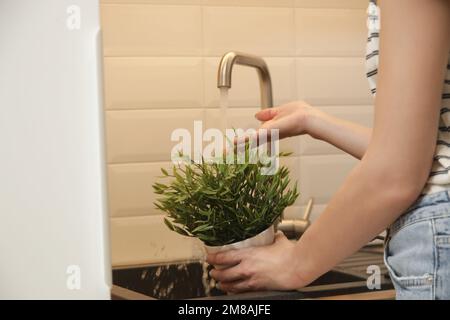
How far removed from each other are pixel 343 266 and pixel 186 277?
11.5 inches

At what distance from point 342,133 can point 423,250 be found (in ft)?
1.03

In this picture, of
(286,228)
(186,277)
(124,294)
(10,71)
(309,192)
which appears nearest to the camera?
(10,71)

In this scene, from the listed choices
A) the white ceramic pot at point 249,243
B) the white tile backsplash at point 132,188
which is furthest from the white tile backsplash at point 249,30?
the white ceramic pot at point 249,243

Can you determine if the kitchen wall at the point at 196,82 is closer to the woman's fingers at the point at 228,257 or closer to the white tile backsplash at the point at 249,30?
the white tile backsplash at the point at 249,30

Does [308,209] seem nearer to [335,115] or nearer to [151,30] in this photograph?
[335,115]

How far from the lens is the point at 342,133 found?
0.91 m

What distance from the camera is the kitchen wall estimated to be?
56.7 inches

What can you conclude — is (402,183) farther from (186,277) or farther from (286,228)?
(286,228)

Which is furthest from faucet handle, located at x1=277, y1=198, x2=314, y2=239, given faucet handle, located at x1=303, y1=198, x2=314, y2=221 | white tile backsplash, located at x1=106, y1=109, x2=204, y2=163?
white tile backsplash, located at x1=106, y1=109, x2=204, y2=163

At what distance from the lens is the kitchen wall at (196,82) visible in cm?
144

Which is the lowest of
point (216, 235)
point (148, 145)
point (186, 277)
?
point (186, 277)

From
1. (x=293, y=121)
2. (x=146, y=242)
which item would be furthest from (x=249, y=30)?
(x=293, y=121)

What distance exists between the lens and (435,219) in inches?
24.5
